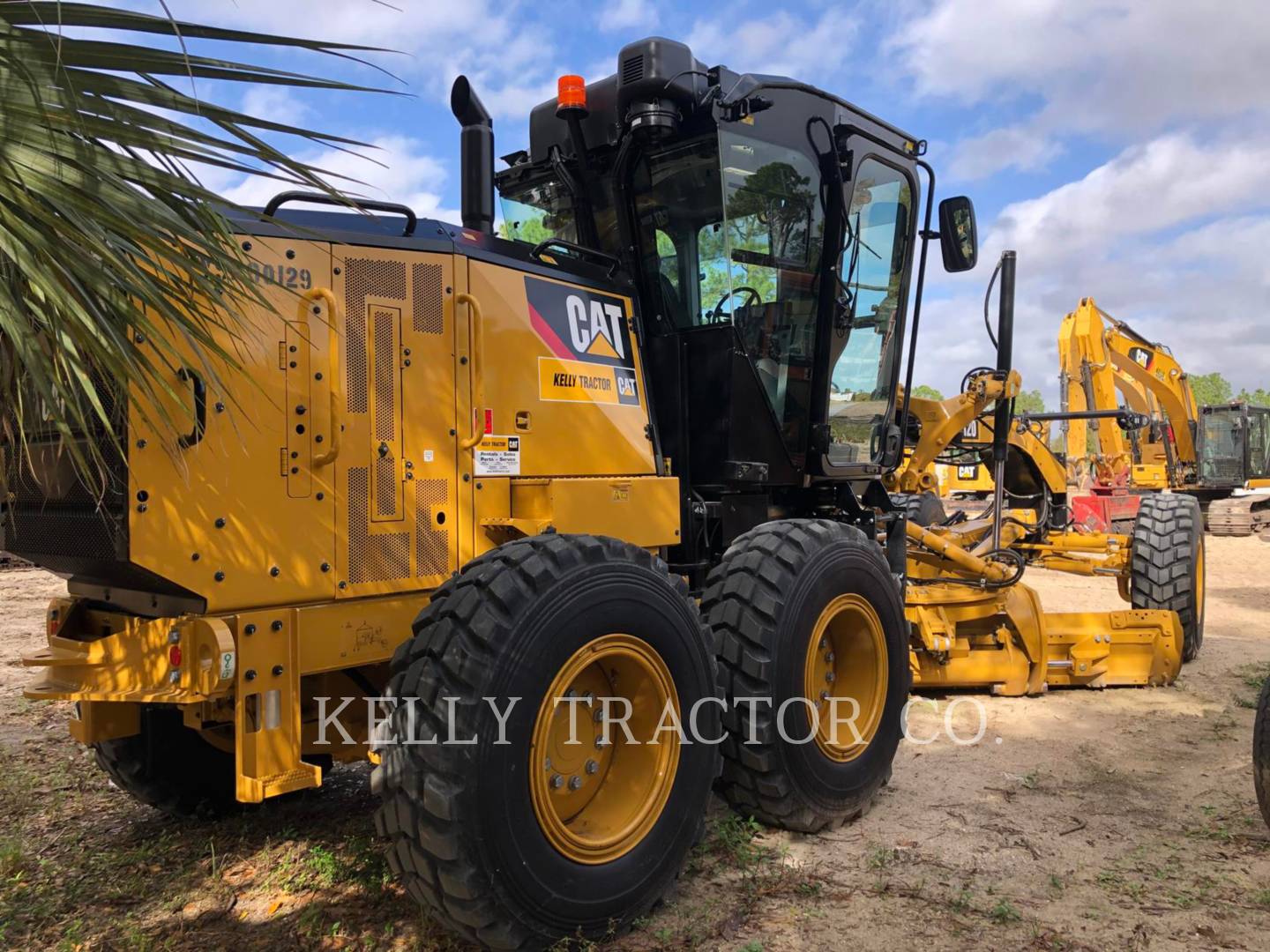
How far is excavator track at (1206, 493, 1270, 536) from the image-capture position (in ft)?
61.6

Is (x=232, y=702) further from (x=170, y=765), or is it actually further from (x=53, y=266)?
(x=53, y=266)

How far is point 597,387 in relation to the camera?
4.06m

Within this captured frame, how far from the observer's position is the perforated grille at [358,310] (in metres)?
3.23

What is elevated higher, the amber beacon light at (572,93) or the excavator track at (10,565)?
the amber beacon light at (572,93)

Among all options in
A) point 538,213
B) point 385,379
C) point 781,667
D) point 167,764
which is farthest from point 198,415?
point 538,213

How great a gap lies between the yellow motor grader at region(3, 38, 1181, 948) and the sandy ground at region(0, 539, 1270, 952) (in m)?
0.26

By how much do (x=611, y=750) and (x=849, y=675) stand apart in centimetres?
161

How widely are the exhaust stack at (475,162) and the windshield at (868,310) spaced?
1.86 m

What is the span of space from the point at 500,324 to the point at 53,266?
1.88m

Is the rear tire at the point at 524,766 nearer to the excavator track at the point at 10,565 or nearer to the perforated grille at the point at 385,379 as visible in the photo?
the perforated grille at the point at 385,379

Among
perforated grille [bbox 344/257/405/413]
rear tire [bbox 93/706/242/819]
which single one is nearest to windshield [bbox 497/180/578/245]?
perforated grille [bbox 344/257/405/413]

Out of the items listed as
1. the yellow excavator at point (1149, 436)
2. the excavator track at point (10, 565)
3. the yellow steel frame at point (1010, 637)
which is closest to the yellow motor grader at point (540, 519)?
the yellow steel frame at point (1010, 637)

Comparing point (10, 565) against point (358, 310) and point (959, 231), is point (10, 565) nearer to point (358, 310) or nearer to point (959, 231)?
point (358, 310)

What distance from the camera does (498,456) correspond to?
11.8 feet
